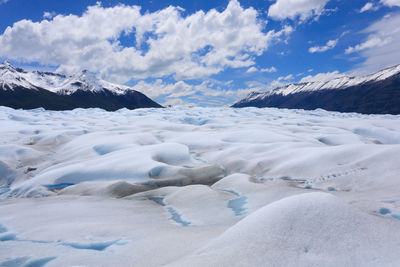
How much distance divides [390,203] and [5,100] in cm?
12589

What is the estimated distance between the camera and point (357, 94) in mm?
138125

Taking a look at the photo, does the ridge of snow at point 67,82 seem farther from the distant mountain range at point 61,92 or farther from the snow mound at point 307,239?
the snow mound at point 307,239

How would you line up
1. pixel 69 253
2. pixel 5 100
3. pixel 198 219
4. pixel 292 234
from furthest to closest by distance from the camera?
pixel 5 100 < pixel 198 219 < pixel 69 253 < pixel 292 234

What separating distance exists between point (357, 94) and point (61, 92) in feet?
582

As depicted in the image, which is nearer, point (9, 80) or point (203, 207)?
point (203, 207)

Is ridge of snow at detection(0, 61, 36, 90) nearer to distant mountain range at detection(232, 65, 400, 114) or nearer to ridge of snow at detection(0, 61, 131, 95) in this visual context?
ridge of snow at detection(0, 61, 131, 95)

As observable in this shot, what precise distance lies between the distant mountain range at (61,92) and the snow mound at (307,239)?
368 ft

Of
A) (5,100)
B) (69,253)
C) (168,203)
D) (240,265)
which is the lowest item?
(168,203)

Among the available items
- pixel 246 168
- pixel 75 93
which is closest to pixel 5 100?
pixel 75 93

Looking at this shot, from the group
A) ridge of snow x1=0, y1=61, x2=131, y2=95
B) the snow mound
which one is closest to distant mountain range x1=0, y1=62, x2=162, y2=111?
ridge of snow x1=0, y1=61, x2=131, y2=95

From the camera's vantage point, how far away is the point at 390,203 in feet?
12.0

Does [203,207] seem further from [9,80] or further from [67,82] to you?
[67,82]

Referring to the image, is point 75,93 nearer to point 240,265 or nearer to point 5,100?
point 5,100

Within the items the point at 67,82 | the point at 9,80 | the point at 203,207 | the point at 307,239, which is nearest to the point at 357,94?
the point at 203,207
